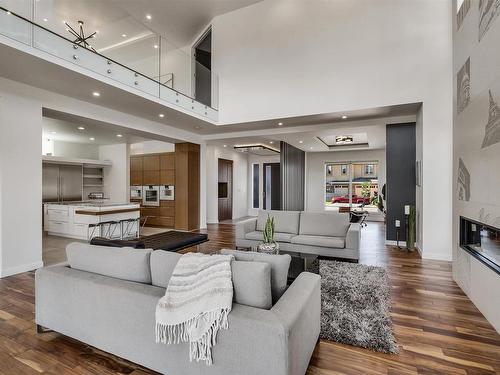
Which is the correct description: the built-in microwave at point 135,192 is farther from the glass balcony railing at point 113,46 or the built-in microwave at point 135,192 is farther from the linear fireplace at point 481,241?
the linear fireplace at point 481,241

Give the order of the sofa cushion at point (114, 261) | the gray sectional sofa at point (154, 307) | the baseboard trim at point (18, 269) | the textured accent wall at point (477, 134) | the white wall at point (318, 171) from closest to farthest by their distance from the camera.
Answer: the gray sectional sofa at point (154, 307) → the sofa cushion at point (114, 261) → the textured accent wall at point (477, 134) → the baseboard trim at point (18, 269) → the white wall at point (318, 171)

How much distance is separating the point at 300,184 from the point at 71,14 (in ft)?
26.5

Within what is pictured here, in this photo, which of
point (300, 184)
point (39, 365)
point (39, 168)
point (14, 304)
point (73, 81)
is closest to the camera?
point (39, 365)

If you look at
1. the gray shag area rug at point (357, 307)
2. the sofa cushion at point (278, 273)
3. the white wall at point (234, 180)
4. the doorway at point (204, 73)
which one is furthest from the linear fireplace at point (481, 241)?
the white wall at point (234, 180)

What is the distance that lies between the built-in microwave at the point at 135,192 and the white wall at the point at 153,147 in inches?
54.1

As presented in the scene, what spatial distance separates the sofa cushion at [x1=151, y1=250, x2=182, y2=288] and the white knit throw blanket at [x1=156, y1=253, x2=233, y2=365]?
14cm

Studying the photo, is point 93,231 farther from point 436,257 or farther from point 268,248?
point 436,257

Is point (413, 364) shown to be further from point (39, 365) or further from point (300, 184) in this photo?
point (300, 184)

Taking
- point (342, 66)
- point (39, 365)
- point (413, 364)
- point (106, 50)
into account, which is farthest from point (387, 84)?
point (39, 365)

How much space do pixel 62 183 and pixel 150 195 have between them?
2.79 metres

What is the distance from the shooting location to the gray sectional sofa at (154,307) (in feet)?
4.67

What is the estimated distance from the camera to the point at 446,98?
4.61 metres

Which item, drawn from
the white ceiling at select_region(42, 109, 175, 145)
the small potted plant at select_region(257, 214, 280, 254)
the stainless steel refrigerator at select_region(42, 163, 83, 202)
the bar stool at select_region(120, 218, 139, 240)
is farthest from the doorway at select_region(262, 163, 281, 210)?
the small potted plant at select_region(257, 214, 280, 254)

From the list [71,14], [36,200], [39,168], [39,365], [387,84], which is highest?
[71,14]
